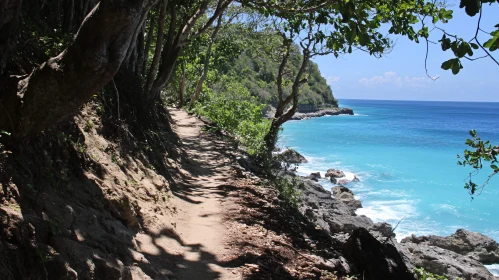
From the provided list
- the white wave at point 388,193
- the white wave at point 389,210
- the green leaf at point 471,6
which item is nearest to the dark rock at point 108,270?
the green leaf at point 471,6

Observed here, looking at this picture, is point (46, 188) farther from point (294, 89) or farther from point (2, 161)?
point (294, 89)

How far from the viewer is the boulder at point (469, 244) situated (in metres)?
16.7

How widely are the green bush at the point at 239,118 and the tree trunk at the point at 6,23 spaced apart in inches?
463

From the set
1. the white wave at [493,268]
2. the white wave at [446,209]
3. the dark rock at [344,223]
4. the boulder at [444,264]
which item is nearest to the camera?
the boulder at [444,264]

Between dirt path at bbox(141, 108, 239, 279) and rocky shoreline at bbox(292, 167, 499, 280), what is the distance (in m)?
2.28

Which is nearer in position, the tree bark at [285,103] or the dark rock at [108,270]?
the dark rock at [108,270]

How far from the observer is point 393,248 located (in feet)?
25.0

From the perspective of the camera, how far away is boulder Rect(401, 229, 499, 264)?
1670 centimetres

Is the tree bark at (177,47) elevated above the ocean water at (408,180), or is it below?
above

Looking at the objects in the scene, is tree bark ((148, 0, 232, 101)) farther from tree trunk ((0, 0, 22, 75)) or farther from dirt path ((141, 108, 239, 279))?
tree trunk ((0, 0, 22, 75))

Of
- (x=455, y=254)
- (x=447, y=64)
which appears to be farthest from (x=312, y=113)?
(x=447, y=64)

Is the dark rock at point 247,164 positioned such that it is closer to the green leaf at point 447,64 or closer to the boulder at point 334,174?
the green leaf at point 447,64

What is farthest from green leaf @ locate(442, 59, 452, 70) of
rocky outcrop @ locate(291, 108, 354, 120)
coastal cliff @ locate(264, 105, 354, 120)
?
rocky outcrop @ locate(291, 108, 354, 120)

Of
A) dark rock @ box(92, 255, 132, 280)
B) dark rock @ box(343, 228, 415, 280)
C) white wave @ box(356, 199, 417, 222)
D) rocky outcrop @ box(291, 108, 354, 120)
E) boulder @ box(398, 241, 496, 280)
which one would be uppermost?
dark rock @ box(92, 255, 132, 280)
